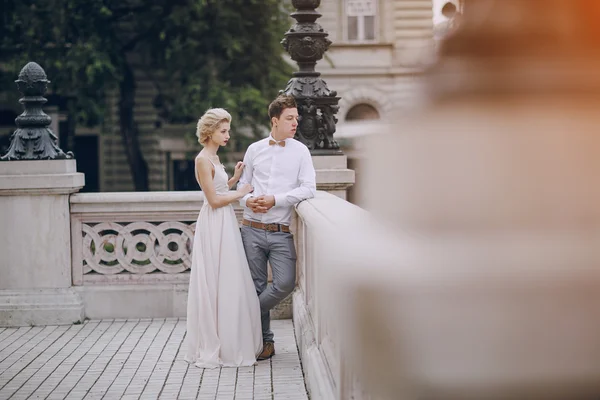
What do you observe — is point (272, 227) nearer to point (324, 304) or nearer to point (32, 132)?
point (324, 304)

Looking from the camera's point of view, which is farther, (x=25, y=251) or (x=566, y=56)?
(x=25, y=251)

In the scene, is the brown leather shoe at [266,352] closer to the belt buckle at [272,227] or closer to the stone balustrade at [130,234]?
the belt buckle at [272,227]

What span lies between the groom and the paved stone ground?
0.76m

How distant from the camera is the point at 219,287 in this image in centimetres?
779

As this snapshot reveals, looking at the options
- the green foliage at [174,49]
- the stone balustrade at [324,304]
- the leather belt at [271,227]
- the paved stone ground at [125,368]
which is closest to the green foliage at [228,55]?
the green foliage at [174,49]

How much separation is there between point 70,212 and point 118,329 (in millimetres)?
1314

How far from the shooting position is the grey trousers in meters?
7.65

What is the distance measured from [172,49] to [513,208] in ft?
81.5

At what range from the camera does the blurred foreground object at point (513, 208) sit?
74.5 inches

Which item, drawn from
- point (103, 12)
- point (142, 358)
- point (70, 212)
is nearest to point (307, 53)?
point (70, 212)

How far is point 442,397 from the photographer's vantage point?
1.93 metres

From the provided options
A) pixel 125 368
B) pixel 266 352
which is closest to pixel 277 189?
pixel 266 352

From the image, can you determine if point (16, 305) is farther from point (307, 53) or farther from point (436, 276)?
point (436, 276)

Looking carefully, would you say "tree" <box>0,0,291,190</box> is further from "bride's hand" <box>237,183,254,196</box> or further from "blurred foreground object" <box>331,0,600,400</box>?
"blurred foreground object" <box>331,0,600,400</box>
